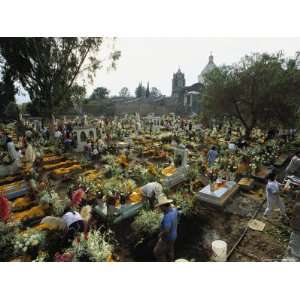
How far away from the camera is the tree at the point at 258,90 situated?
14.6m

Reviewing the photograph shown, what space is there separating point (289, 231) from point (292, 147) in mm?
13369

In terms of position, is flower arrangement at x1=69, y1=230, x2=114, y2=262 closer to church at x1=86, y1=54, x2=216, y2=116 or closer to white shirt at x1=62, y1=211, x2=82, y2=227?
white shirt at x1=62, y1=211, x2=82, y2=227

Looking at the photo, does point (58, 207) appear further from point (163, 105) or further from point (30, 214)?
point (163, 105)

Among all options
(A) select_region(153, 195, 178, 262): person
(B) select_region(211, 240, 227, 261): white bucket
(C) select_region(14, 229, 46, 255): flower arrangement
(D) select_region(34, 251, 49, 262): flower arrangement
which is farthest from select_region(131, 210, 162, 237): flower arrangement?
(C) select_region(14, 229, 46, 255): flower arrangement

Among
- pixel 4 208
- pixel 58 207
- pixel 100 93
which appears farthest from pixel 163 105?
pixel 4 208

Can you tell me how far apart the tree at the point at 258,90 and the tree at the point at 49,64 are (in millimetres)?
7975

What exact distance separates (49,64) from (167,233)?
43.2ft

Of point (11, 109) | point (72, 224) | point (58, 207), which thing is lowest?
point (58, 207)

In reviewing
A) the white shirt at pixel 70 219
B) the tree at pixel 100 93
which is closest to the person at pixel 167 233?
the white shirt at pixel 70 219

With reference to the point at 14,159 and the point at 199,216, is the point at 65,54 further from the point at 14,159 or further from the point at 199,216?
the point at 199,216

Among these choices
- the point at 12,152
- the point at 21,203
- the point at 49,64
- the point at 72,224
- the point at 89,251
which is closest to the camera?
the point at 89,251

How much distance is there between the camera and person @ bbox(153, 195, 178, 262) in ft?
14.7

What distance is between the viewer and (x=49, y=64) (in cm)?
1353

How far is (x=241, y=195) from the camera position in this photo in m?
8.72
